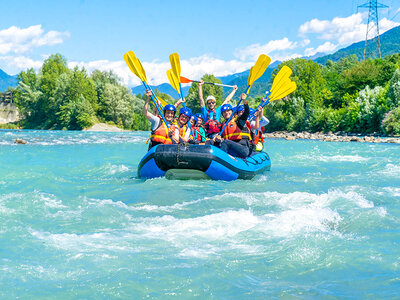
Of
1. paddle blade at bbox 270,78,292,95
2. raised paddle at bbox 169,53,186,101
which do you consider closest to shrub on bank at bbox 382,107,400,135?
paddle blade at bbox 270,78,292,95

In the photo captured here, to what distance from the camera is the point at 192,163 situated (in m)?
6.72

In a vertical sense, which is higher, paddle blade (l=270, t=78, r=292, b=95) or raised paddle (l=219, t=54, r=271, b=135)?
raised paddle (l=219, t=54, r=271, b=135)

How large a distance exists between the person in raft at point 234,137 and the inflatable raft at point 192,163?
0.27m

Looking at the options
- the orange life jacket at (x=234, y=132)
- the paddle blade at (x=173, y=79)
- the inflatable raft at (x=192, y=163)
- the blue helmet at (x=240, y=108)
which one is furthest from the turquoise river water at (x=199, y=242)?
the paddle blade at (x=173, y=79)

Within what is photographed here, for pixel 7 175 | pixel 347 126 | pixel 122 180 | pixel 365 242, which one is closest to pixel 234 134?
pixel 122 180

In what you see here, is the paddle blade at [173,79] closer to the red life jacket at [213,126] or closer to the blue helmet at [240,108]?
the red life jacket at [213,126]

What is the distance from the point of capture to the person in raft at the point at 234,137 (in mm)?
7457

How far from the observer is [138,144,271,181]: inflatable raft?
6676 millimetres

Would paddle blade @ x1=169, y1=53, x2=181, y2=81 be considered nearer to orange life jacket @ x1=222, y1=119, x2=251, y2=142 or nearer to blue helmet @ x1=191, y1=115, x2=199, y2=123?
blue helmet @ x1=191, y1=115, x2=199, y2=123

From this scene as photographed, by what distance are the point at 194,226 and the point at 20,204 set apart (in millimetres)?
2464

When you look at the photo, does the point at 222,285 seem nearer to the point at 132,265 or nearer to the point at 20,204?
the point at 132,265

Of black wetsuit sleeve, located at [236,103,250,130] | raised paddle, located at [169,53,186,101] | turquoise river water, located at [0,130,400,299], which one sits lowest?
turquoise river water, located at [0,130,400,299]

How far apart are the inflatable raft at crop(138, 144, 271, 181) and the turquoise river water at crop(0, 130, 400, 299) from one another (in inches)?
14.1

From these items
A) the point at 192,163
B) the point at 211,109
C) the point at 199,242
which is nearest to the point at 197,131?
the point at 211,109
